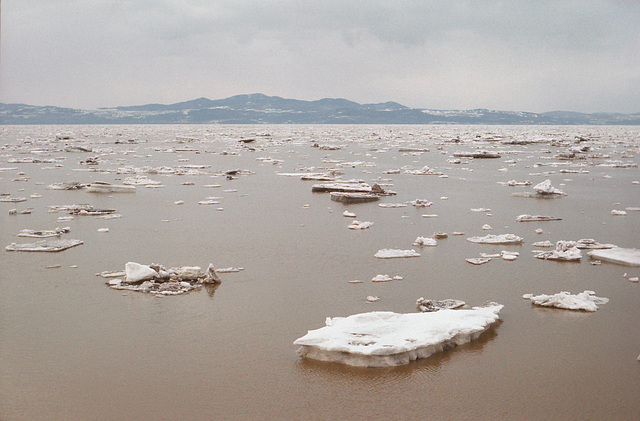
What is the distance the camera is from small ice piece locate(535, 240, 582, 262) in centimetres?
885

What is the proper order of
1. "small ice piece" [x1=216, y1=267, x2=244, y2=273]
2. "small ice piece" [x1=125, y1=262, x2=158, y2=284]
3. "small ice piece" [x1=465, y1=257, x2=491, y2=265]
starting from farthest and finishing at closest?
"small ice piece" [x1=465, y1=257, x2=491, y2=265]
"small ice piece" [x1=216, y1=267, x2=244, y2=273]
"small ice piece" [x1=125, y1=262, x2=158, y2=284]

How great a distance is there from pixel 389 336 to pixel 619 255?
5.34 m

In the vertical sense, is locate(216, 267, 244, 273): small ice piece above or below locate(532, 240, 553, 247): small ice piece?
below

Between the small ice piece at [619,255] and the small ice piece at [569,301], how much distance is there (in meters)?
1.94

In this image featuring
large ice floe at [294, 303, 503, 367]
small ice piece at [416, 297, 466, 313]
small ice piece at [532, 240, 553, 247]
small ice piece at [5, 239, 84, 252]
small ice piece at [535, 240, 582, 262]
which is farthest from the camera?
small ice piece at [532, 240, 553, 247]

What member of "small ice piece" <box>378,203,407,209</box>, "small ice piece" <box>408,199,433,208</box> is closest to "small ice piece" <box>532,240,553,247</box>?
"small ice piece" <box>408,199,433,208</box>

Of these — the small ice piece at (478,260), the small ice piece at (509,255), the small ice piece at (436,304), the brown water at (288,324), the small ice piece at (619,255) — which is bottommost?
the brown water at (288,324)

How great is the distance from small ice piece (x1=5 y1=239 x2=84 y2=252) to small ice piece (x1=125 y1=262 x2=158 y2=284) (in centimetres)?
255

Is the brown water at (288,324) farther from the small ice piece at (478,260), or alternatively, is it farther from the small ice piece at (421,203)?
the small ice piece at (421,203)

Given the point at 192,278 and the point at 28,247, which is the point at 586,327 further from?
the point at 28,247

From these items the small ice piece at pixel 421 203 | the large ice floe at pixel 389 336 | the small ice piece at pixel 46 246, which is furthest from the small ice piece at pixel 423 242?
the small ice piece at pixel 46 246

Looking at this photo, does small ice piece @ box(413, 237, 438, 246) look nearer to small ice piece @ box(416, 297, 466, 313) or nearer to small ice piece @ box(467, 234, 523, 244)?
small ice piece @ box(467, 234, 523, 244)

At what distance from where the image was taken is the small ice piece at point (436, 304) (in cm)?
654

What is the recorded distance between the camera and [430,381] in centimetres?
494
